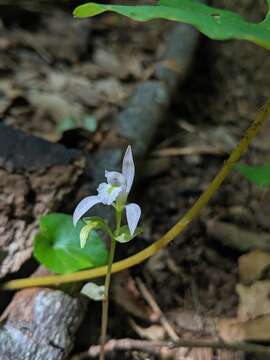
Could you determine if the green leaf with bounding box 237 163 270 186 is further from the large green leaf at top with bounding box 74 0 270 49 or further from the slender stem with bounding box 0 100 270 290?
the large green leaf at top with bounding box 74 0 270 49

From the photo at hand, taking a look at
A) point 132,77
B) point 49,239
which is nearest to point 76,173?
point 49,239

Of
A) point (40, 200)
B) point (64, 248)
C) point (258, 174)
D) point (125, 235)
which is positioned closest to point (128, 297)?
point (64, 248)

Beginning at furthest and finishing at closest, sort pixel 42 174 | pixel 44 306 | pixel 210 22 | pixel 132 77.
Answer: pixel 132 77
pixel 42 174
pixel 44 306
pixel 210 22

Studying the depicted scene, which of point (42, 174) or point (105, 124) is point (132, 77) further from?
point (42, 174)

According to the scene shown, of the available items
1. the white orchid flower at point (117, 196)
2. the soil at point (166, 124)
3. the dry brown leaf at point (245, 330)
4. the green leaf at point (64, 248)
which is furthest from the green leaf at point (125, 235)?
the dry brown leaf at point (245, 330)

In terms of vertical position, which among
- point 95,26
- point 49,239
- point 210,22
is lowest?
point 95,26

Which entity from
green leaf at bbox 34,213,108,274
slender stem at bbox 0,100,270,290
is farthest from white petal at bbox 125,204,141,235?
green leaf at bbox 34,213,108,274

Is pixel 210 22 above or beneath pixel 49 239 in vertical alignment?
above
